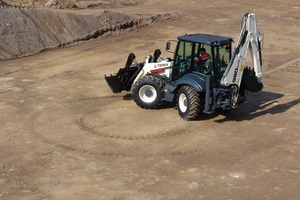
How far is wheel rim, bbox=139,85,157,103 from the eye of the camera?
51.6 ft

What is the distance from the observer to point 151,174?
38.3 feet

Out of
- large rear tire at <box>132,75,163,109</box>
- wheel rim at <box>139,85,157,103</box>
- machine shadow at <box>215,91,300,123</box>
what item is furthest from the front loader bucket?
wheel rim at <box>139,85,157,103</box>

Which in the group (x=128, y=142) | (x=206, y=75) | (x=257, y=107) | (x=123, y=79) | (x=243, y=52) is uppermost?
(x=243, y=52)

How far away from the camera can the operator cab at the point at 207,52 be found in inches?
569

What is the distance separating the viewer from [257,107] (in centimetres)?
1625

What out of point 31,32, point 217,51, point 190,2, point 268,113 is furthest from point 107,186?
point 190,2

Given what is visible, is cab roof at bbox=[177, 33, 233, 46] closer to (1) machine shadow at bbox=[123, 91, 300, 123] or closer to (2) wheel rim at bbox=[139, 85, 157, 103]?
(2) wheel rim at bbox=[139, 85, 157, 103]

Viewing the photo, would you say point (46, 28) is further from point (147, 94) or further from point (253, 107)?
point (253, 107)

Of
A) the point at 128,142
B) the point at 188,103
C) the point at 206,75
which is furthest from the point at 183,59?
the point at 128,142

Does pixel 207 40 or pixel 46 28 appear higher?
pixel 207 40

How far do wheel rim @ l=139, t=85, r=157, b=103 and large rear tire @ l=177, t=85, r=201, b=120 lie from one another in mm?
1054

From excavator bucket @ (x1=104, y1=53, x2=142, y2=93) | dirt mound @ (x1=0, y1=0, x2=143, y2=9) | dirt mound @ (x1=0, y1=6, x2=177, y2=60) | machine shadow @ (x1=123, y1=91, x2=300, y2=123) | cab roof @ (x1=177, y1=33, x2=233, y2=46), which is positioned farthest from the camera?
dirt mound @ (x1=0, y1=0, x2=143, y2=9)

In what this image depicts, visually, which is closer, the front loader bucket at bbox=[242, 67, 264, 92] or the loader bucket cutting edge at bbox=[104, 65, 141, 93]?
the front loader bucket at bbox=[242, 67, 264, 92]

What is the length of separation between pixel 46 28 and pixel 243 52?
1337 cm
